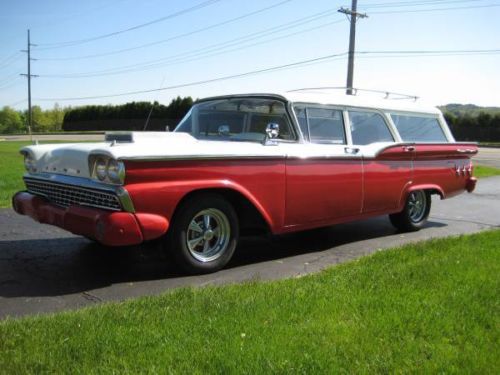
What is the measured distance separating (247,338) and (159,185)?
5.32 ft

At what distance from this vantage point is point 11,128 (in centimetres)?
9244

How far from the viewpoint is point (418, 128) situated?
7410 millimetres

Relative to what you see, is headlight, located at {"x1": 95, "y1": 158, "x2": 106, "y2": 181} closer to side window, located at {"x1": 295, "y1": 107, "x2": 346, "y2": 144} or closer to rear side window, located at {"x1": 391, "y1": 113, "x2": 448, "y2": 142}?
side window, located at {"x1": 295, "y1": 107, "x2": 346, "y2": 144}

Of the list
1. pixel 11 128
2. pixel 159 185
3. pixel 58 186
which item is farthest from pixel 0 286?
pixel 11 128

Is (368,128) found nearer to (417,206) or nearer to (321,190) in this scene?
(321,190)

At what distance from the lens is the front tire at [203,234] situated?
181 inches

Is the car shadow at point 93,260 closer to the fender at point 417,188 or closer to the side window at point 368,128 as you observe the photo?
the fender at point 417,188

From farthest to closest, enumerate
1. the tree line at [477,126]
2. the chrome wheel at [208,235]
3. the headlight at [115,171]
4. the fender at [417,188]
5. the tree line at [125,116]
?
the tree line at [125,116] < the tree line at [477,126] < the fender at [417,188] < the chrome wheel at [208,235] < the headlight at [115,171]

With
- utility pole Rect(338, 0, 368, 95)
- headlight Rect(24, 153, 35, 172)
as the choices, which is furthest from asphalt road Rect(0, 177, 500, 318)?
utility pole Rect(338, 0, 368, 95)

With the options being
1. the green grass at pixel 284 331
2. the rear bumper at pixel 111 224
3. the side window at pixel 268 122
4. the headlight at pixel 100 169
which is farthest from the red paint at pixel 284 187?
the green grass at pixel 284 331

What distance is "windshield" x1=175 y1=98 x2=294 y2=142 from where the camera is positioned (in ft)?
18.4

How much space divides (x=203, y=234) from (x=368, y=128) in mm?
2763

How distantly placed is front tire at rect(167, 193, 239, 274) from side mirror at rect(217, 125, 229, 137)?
1183 millimetres

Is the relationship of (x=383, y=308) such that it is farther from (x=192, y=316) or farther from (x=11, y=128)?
(x=11, y=128)
